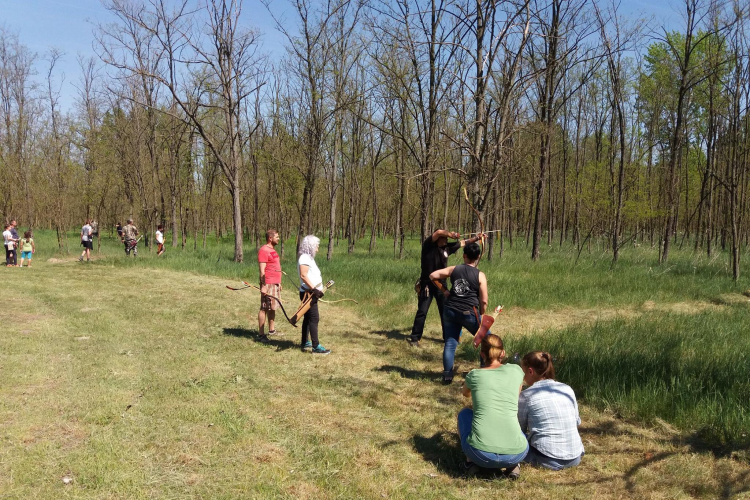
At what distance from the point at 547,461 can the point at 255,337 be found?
17.2ft

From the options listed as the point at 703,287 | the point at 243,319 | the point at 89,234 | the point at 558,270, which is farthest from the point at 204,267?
the point at 703,287

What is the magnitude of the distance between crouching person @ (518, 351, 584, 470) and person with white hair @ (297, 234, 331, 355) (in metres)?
3.55

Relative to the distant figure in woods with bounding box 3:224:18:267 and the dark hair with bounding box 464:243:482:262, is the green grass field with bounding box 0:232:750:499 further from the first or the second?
the distant figure in woods with bounding box 3:224:18:267

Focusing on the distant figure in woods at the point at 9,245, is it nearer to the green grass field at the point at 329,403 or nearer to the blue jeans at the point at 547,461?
the green grass field at the point at 329,403

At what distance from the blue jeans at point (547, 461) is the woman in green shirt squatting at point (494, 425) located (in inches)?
5.2

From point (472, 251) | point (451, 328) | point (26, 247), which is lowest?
point (451, 328)

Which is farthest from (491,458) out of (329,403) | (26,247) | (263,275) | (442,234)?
(26,247)

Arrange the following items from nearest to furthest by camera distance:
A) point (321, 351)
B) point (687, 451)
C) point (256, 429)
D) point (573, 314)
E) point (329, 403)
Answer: point (687, 451)
point (256, 429)
point (329, 403)
point (321, 351)
point (573, 314)

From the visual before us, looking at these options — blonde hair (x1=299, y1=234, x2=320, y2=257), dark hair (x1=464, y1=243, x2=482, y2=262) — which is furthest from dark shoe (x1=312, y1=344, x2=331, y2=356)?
dark hair (x1=464, y1=243, x2=482, y2=262)

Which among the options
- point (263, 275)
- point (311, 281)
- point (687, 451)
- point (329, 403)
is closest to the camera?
point (687, 451)

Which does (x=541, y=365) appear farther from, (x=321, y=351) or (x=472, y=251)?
(x=321, y=351)

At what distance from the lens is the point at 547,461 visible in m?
3.70

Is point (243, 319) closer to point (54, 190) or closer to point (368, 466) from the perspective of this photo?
point (368, 466)

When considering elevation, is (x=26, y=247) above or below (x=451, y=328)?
above
